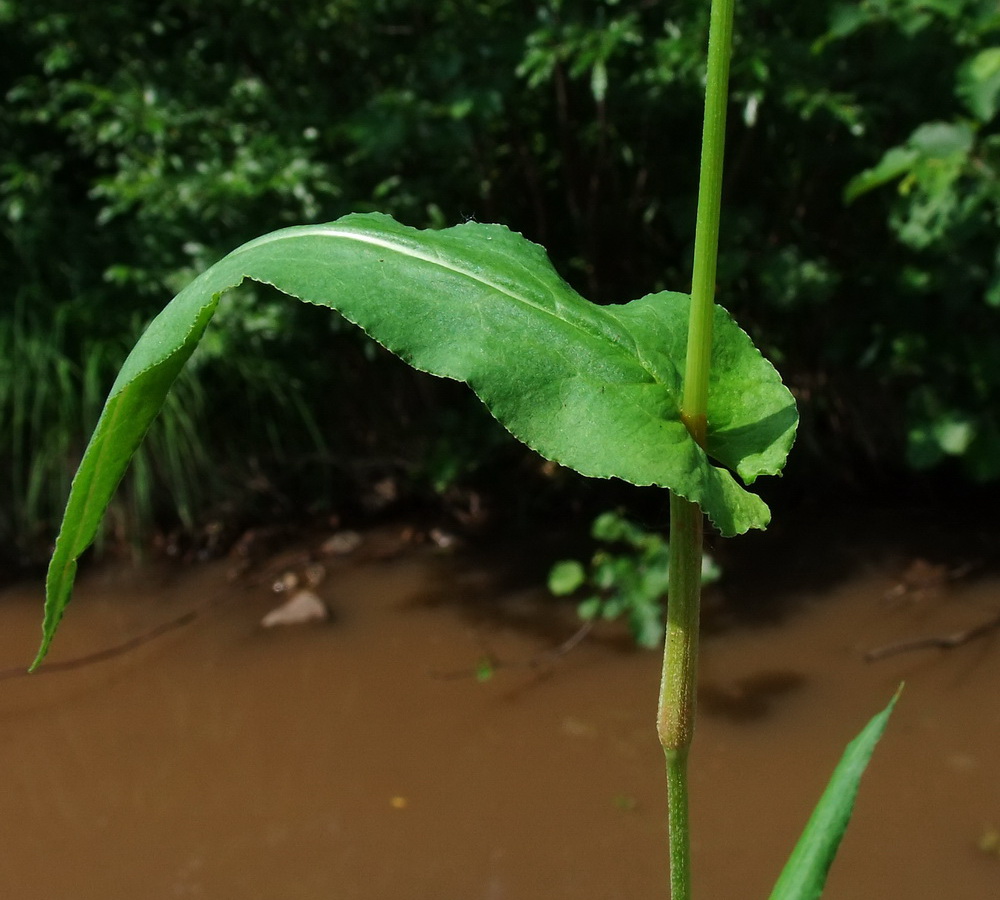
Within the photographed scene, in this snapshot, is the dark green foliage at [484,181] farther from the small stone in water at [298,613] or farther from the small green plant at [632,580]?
the small green plant at [632,580]

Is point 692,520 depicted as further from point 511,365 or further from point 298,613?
point 298,613

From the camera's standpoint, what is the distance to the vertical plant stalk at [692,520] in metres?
0.47

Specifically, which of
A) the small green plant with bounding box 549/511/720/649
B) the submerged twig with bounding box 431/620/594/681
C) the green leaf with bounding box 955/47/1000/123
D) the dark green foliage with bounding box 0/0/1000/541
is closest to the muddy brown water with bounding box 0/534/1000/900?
the submerged twig with bounding box 431/620/594/681

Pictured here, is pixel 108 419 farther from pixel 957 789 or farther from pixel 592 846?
pixel 957 789

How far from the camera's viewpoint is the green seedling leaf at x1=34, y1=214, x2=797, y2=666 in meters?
0.53

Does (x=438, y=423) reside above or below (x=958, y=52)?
below

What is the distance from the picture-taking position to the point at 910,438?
279 centimetres

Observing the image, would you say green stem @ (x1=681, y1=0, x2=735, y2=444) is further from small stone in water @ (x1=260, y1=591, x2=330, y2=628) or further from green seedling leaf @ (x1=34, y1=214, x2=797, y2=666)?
small stone in water @ (x1=260, y1=591, x2=330, y2=628)

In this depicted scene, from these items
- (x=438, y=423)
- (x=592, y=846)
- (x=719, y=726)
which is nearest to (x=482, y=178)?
(x=438, y=423)

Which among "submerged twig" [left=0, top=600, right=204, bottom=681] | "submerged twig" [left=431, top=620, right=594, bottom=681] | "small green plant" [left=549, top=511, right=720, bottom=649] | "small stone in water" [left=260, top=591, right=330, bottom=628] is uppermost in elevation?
"small green plant" [left=549, top=511, right=720, bottom=649]

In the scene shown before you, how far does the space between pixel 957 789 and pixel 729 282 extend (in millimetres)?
1470

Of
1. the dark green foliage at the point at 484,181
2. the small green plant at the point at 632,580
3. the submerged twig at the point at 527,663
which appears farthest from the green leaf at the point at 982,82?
the submerged twig at the point at 527,663

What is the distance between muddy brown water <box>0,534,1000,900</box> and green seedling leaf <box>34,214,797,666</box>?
1542 mm

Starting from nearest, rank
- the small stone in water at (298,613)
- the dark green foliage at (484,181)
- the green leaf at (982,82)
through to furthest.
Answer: the green leaf at (982,82) < the dark green foliage at (484,181) < the small stone in water at (298,613)
